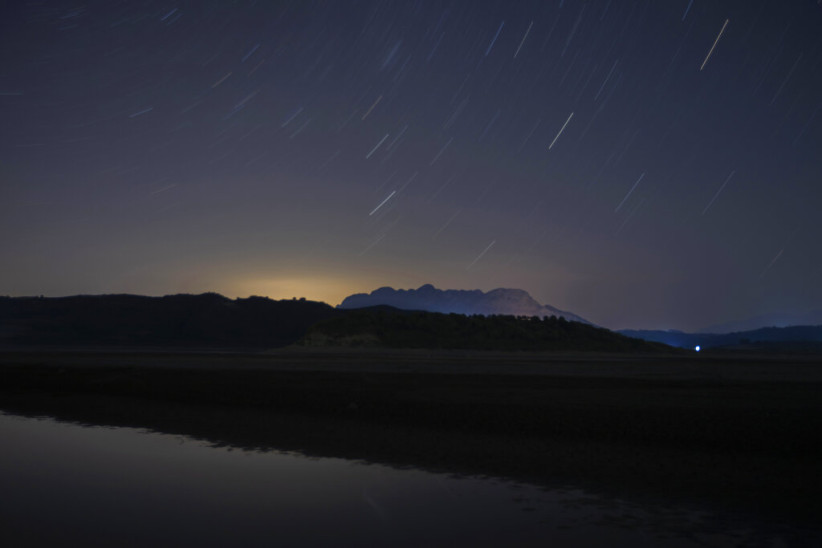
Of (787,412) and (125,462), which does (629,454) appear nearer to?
(787,412)

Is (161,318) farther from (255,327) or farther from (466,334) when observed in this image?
(466,334)

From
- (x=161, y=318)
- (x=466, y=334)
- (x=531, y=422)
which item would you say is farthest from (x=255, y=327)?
(x=531, y=422)

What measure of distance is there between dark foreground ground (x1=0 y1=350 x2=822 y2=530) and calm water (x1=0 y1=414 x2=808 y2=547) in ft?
4.07

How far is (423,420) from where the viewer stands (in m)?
19.0

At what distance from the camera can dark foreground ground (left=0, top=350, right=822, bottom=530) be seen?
11.9 metres

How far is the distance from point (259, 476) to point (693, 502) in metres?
8.02

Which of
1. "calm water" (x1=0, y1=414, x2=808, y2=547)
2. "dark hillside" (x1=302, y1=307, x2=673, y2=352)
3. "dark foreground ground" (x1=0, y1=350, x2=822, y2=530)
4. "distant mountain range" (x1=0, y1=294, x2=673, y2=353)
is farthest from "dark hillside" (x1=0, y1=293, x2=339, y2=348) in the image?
"calm water" (x1=0, y1=414, x2=808, y2=547)

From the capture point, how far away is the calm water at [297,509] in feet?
27.2

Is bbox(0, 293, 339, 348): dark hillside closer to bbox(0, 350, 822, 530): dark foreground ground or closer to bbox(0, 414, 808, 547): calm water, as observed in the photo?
bbox(0, 350, 822, 530): dark foreground ground

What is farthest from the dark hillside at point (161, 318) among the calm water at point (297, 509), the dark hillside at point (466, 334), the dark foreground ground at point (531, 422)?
the calm water at point (297, 509)

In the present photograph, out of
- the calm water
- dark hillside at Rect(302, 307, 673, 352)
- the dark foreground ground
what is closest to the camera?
the calm water

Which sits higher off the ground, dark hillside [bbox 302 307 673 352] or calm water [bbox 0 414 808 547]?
dark hillside [bbox 302 307 673 352]

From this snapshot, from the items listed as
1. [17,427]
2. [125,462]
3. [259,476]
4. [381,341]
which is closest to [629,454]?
[259,476]

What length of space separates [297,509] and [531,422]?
32.1 feet
